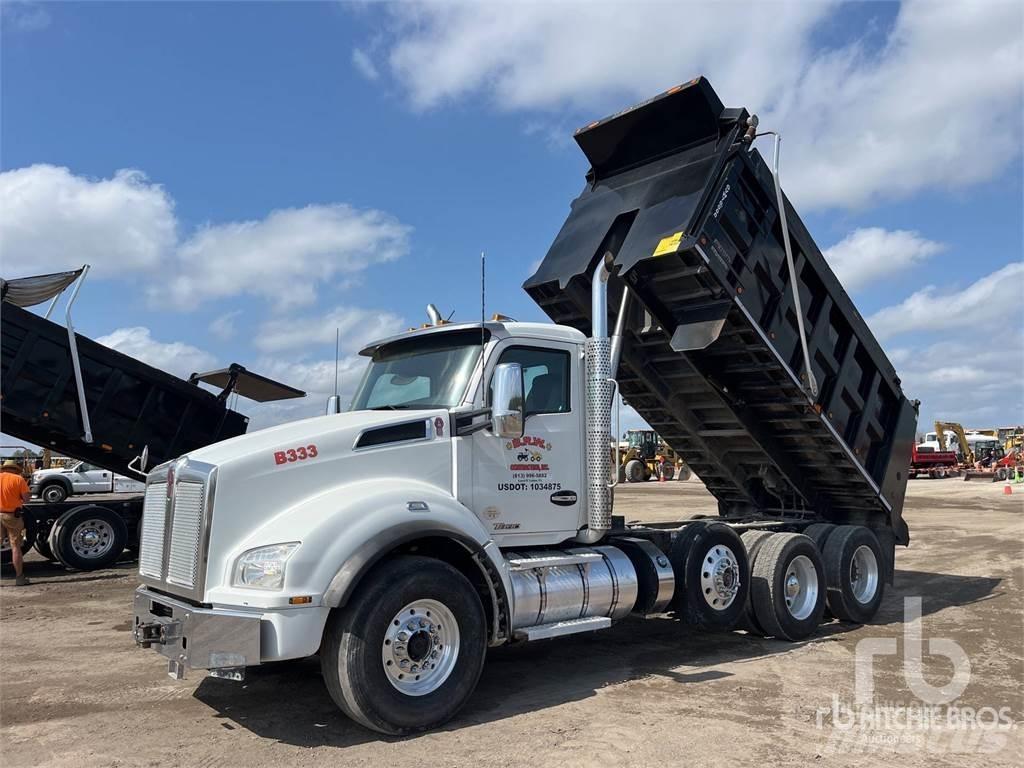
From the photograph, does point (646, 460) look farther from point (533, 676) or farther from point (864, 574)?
point (533, 676)

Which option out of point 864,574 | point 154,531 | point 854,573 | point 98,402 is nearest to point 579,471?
point 154,531

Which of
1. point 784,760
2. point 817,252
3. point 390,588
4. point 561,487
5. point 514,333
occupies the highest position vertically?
point 817,252

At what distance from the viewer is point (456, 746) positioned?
4762 millimetres

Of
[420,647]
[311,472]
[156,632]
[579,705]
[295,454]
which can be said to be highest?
[295,454]

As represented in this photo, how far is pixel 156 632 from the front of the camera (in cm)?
495

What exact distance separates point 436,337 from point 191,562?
2.42 meters

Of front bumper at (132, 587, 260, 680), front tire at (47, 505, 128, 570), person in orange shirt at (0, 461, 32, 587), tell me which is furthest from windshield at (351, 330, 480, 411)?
front tire at (47, 505, 128, 570)

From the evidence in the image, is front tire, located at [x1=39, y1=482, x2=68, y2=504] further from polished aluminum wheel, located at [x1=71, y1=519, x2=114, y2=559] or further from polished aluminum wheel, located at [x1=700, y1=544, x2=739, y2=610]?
polished aluminum wheel, located at [x1=700, y1=544, x2=739, y2=610]

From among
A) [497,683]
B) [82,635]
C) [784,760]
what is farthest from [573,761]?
[82,635]

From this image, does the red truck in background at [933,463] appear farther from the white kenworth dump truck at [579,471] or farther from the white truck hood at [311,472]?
the white truck hood at [311,472]

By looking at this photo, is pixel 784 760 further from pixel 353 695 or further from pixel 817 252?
pixel 817 252

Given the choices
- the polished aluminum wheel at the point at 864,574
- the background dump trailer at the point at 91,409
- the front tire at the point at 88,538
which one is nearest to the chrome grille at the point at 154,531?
the background dump trailer at the point at 91,409

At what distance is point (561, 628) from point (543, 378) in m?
1.88

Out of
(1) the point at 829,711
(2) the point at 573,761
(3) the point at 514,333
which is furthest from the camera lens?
(3) the point at 514,333
